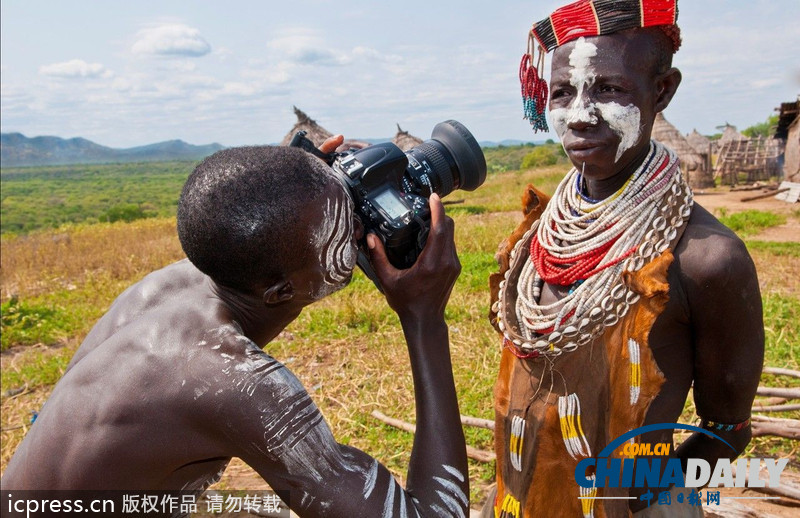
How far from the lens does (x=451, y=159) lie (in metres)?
1.98

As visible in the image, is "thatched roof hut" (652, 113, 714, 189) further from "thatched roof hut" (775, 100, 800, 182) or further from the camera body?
the camera body

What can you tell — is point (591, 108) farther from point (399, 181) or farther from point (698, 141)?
point (698, 141)

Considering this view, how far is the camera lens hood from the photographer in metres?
1.99

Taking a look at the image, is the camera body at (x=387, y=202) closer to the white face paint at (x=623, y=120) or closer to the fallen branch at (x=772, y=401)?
the white face paint at (x=623, y=120)

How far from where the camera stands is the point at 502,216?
1237cm

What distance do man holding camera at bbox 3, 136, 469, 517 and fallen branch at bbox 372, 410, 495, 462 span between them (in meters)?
1.87

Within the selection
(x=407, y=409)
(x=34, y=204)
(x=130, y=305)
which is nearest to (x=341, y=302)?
(x=407, y=409)

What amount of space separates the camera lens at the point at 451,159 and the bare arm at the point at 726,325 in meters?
0.73

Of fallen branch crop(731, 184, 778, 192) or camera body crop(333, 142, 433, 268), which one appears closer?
camera body crop(333, 142, 433, 268)

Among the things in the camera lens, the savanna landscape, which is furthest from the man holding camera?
the savanna landscape

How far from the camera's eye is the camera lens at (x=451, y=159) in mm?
1940

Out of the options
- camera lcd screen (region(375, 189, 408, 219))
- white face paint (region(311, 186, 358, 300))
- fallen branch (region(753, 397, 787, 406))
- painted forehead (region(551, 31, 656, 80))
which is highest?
painted forehead (region(551, 31, 656, 80))

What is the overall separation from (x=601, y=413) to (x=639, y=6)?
1.17 m

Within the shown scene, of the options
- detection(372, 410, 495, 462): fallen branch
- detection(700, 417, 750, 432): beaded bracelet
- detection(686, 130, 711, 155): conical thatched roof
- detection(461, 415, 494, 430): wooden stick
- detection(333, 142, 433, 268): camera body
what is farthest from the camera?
detection(686, 130, 711, 155): conical thatched roof
